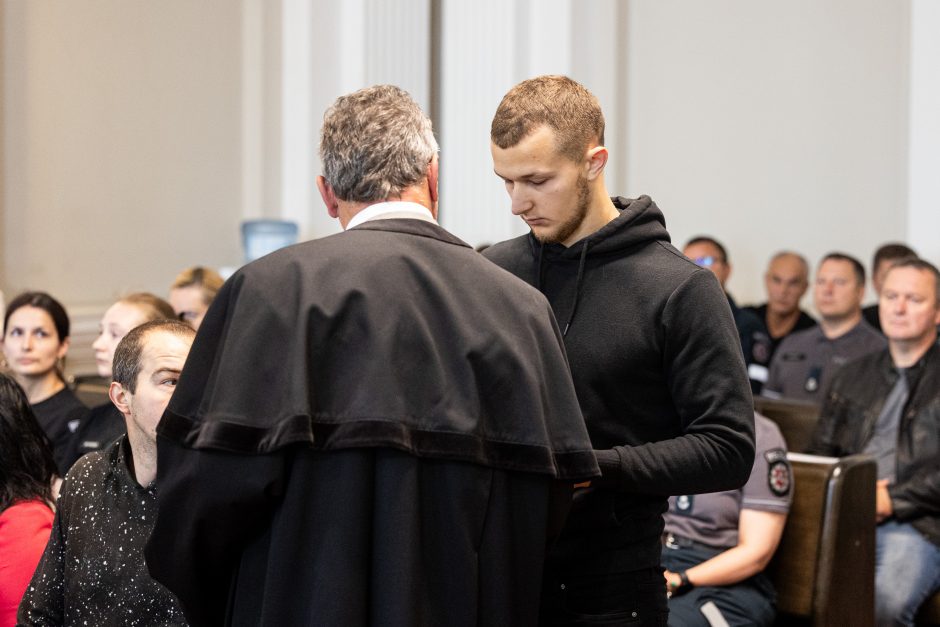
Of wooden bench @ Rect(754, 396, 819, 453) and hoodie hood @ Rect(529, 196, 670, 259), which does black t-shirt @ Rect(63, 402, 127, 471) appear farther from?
wooden bench @ Rect(754, 396, 819, 453)

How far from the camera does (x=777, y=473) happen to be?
374 centimetres

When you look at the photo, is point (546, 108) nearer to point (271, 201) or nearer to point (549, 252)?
point (549, 252)

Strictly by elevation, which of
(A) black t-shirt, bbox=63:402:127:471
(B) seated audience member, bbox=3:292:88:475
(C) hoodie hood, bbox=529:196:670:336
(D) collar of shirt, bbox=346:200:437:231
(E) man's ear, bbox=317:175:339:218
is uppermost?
(E) man's ear, bbox=317:175:339:218

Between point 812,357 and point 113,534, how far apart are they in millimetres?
4965

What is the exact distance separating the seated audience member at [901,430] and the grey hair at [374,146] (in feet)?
10.5

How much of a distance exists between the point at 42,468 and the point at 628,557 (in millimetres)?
1427

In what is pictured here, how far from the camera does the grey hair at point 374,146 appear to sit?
5.78 feet

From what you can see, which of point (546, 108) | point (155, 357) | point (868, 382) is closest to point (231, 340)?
point (546, 108)

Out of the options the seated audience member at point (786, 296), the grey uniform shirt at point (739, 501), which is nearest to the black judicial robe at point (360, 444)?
the grey uniform shirt at point (739, 501)

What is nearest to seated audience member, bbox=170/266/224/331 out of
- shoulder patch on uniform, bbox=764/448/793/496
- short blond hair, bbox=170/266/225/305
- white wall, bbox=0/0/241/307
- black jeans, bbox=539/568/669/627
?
short blond hair, bbox=170/266/225/305

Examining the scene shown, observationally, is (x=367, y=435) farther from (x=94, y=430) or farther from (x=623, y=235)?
(x=94, y=430)

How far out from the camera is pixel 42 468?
108 inches

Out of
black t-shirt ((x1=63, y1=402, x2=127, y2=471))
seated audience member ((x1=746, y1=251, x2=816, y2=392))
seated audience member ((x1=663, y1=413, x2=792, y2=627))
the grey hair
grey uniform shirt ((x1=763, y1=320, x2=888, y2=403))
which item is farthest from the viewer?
seated audience member ((x1=746, y1=251, x2=816, y2=392))

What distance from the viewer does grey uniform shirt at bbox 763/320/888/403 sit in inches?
254
